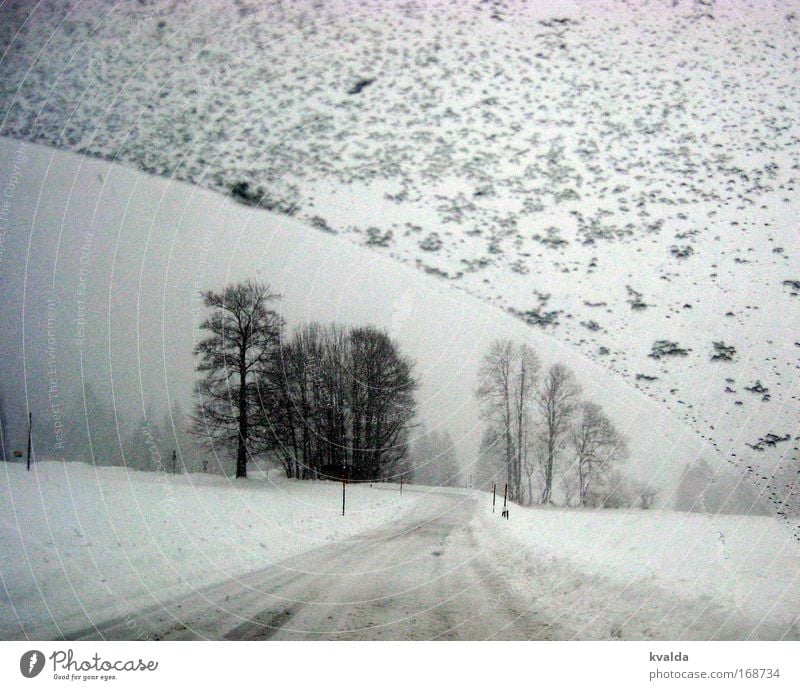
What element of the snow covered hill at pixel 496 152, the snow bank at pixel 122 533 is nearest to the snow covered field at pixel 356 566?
the snow bank at pixel 122 533

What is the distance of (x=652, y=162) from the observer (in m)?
1.97

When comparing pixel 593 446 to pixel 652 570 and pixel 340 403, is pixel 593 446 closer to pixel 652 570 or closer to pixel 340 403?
pixel 652 570

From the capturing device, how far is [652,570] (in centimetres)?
173

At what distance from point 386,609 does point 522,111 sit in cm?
164

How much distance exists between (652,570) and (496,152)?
1394 millimetres

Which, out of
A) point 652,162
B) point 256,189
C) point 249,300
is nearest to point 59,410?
point 249,300

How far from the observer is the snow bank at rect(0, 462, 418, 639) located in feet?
5.55

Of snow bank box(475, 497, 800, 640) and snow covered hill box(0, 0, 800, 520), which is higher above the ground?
snow covered hill box(0, 0, 800, 520)
